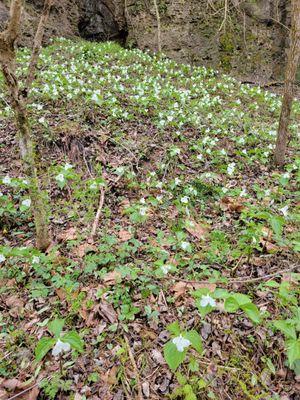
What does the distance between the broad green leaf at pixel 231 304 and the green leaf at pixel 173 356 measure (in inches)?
12.7

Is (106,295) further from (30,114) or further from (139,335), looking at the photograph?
(30,114)

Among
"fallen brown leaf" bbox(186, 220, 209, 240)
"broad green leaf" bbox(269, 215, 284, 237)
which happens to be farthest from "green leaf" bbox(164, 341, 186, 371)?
"fallen brown leaf" bbox(186, 220, 209, 240)

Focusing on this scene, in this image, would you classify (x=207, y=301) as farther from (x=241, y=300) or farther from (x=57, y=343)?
(x=57, y=343)

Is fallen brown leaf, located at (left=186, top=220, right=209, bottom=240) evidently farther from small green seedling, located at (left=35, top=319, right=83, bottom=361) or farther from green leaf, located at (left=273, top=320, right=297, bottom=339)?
small green seedling, located at (left=35, top=319, right=83, bottom=361)

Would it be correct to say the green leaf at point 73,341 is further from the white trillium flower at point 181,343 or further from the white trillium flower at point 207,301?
the white trillium flower at point 207,301

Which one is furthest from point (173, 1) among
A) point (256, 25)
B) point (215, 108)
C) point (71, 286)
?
point (71, 286)

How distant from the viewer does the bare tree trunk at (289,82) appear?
4.44m

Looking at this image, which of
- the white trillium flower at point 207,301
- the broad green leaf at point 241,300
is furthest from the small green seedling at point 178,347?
the broad green leaf at point 241,300

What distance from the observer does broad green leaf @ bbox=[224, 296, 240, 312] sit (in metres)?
1.58

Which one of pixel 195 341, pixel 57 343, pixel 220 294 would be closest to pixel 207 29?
pixel 220 294

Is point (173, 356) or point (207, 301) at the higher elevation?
point (207, 301)

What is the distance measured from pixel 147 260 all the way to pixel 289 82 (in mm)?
3802

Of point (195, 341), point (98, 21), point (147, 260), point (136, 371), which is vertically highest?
point (98, 21)

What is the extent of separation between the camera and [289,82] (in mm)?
4801
